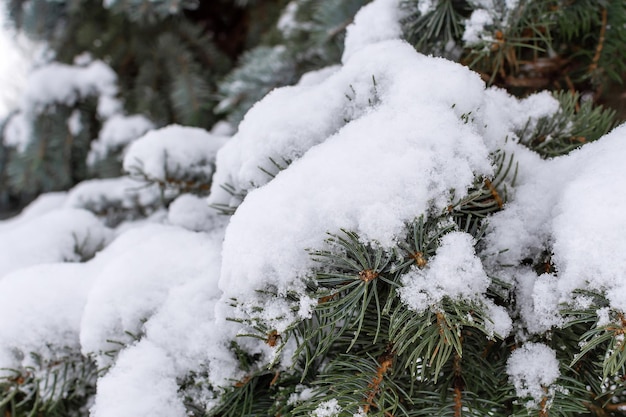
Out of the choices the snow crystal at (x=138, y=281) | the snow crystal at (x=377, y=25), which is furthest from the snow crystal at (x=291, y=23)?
the snow crystal at (x=138, y=281)

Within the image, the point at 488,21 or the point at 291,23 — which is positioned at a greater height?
the point at 488,21

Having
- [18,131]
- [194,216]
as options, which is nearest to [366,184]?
[194,216]

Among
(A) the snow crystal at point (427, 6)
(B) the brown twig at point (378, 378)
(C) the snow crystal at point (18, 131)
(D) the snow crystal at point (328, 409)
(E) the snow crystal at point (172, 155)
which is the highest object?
(A) the snow crystal at point (427, 6)

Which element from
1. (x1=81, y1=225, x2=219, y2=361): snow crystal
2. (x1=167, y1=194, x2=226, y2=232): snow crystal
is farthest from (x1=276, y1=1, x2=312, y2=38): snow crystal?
(x1=81, y1=225, x2=219, y2=361): snow crystal

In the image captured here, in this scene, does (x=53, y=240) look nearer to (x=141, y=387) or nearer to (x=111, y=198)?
(x=111, y=198)

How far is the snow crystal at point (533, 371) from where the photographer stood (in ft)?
1.81

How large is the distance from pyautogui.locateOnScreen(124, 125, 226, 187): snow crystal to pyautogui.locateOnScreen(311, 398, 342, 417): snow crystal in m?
0.59

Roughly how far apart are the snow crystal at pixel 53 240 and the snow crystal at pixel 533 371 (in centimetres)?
87

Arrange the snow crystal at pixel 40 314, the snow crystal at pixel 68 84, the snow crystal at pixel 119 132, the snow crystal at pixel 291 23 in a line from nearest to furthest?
the snow crystal at pixel 40 314
the snow crystal at pixel 291 23
the snow crystal at pixel 119 132
the snow crystal at pixel 68 84

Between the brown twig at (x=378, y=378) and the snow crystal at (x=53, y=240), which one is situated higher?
the brown twig at (x=378, y=378)

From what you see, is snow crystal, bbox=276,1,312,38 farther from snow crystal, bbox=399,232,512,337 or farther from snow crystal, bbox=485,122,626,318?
snow crystal, bbox=399,232,512,337

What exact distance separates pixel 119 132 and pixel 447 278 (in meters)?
1.39

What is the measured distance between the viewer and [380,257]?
53cm

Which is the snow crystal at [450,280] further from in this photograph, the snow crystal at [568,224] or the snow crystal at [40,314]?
the snow crystal at [40,314]
